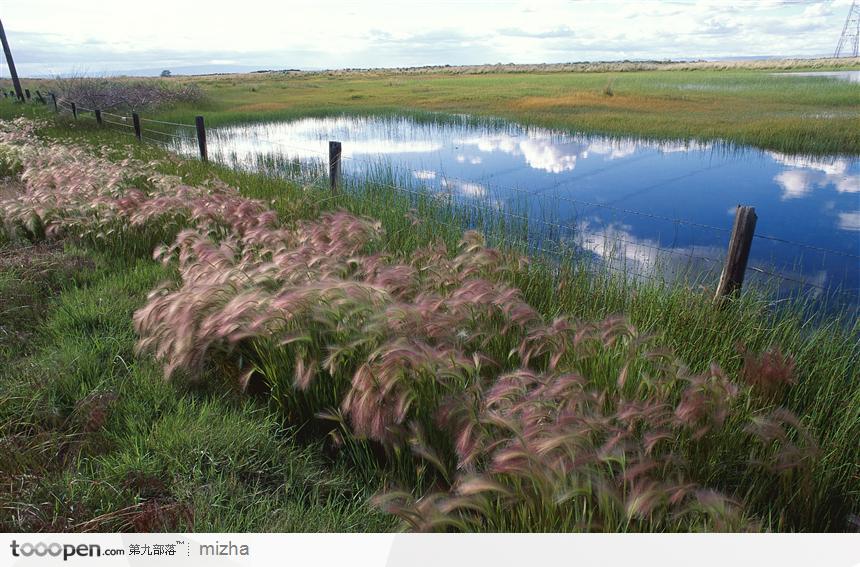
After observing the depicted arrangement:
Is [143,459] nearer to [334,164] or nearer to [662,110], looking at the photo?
[334,164]

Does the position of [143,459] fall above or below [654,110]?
above

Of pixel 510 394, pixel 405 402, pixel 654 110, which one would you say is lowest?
pixel 654 110

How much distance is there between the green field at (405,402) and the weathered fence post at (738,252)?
0.46 ft

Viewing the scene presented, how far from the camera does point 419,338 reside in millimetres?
2963

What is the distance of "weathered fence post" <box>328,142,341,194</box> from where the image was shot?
7939mm

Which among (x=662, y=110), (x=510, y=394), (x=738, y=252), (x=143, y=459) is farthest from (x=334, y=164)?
(x=662, y=110)

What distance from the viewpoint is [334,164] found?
808cm

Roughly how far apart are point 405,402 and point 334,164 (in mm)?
6140

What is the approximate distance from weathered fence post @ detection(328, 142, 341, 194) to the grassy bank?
3.63 meters

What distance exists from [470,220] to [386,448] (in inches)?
210

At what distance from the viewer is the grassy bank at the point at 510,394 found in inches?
75.0

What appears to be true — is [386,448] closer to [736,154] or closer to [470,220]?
[470,220]

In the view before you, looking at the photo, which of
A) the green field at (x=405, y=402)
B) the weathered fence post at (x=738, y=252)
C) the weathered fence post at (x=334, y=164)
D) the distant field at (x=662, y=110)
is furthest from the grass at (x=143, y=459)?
the distant field at (x=662, y=110)

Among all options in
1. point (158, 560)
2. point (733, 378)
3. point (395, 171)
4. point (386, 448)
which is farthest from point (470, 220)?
point (158, 560)
